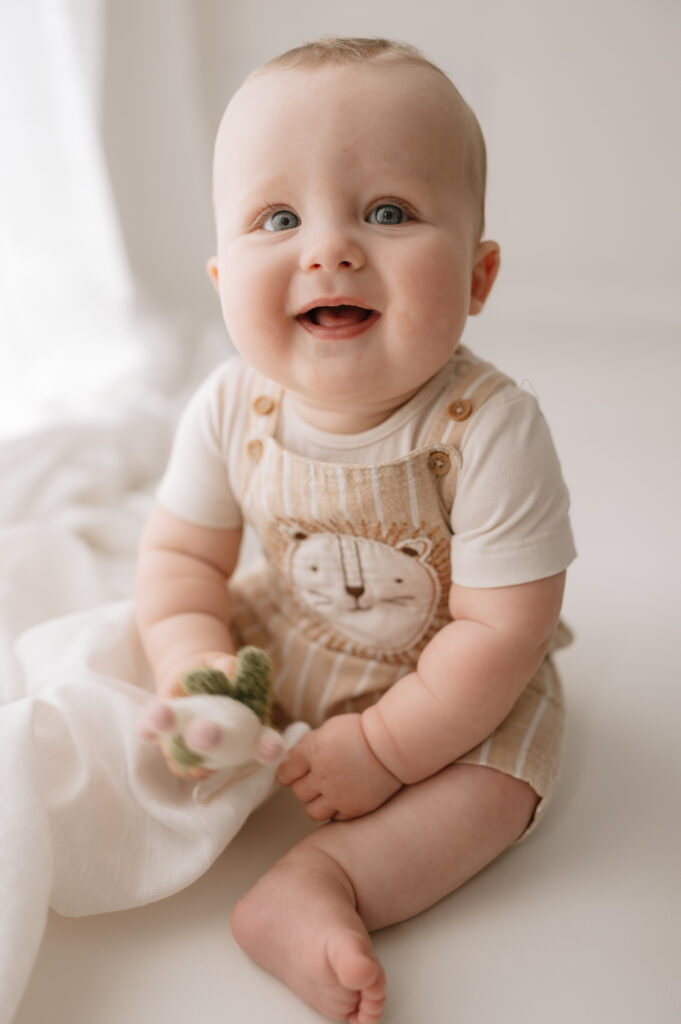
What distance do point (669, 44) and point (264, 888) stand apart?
139 centimetres

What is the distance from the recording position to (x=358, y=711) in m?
0.90

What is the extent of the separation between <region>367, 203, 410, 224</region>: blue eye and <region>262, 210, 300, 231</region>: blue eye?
6 centimetres

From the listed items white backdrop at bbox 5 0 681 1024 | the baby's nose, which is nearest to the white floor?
white backdrop at bbox 5 0 681 1024

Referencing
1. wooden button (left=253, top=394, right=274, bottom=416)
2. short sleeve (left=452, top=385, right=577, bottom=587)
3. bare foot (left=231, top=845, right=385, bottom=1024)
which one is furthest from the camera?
wooden button (left=253, top=394, right=274, bottom=416)

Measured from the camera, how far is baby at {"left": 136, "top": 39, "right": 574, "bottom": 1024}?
2.38 ft

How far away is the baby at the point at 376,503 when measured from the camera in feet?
2.38

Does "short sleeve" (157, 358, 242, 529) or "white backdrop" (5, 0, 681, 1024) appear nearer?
"white backdrop" (5, 0, 681, 1024)

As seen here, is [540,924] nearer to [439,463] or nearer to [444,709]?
[444,709]

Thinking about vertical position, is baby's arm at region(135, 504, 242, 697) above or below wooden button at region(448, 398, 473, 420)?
below

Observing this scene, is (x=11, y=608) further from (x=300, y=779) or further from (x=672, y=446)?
(x=672, y=446)

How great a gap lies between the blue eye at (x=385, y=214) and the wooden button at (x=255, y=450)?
8.7 inches

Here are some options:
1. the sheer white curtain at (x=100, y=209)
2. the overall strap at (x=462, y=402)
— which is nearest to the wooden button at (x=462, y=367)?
the overall strap at (x=462, y=402)

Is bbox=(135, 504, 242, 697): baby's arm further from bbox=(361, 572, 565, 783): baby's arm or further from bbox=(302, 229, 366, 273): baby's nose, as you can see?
bbox=(302, 229, 366, 273): baby's nose

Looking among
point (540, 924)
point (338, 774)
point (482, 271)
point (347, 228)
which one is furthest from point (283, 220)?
point (540, 924)
